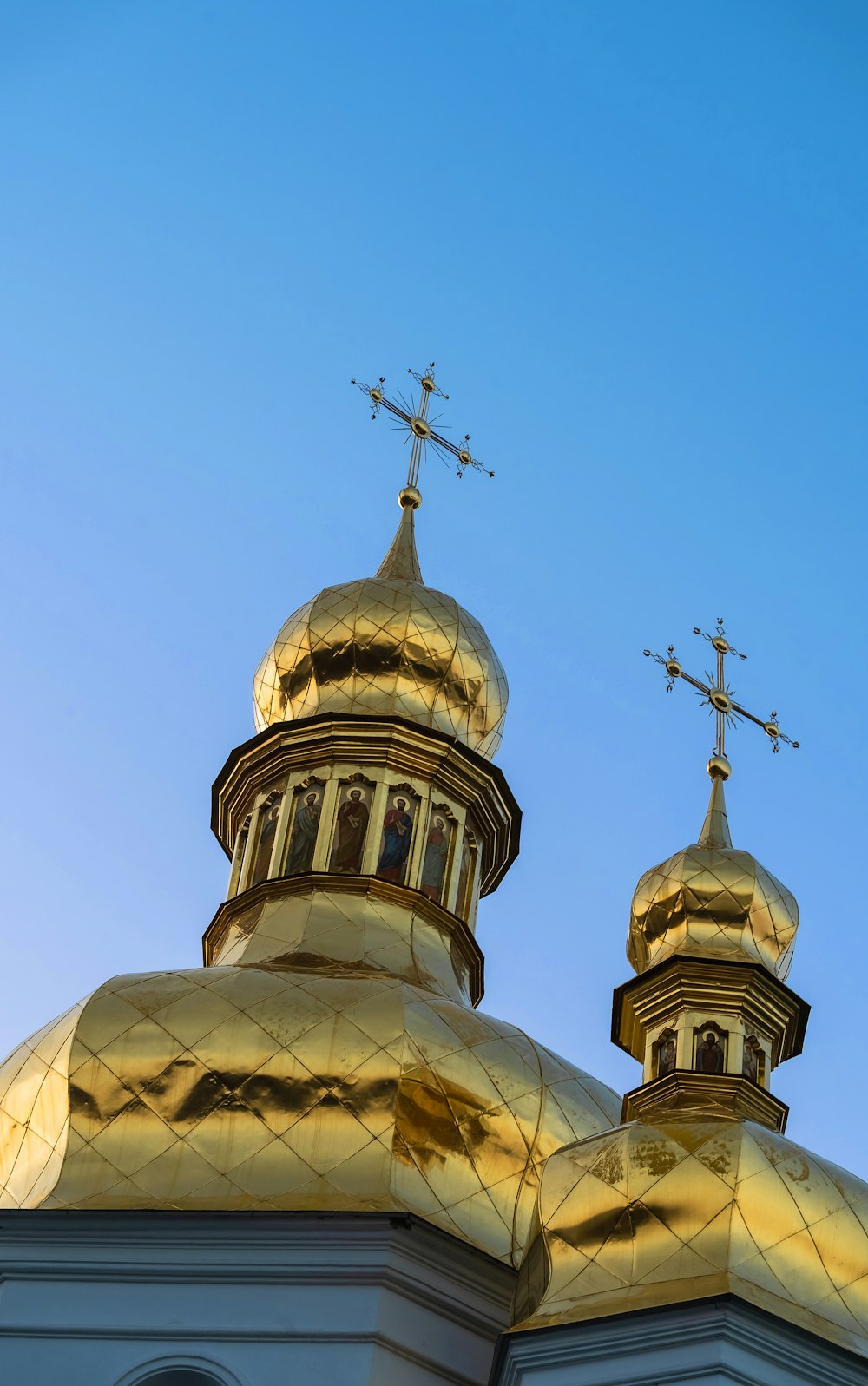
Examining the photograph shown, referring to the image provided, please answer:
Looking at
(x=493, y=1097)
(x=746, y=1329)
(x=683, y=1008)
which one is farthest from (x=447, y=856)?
(x=746, y=1329)

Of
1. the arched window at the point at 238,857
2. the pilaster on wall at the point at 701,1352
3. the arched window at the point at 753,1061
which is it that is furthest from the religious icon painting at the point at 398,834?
the pilaster on wall at the point at 701,1352

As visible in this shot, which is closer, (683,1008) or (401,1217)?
(401,1217)

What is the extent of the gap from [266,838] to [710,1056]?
4.13 metres

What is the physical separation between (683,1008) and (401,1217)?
446 centimetres

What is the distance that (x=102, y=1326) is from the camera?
15.5 metres

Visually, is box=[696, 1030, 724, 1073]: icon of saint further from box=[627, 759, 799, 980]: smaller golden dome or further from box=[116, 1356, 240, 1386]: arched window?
box=[116, 1356, 240, 1386]: arched window

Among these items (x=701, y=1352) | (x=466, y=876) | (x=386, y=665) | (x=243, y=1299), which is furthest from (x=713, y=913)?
(x=701, y=1352)

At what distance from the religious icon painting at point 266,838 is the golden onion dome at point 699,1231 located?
5.80 meters

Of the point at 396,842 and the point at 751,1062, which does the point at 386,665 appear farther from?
the point at 751,1062

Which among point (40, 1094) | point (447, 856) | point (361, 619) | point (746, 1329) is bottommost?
point (746, 1329)

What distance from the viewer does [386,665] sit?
21.4 metres

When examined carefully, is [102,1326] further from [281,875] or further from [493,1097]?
[281,875]

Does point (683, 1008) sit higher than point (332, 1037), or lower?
higher

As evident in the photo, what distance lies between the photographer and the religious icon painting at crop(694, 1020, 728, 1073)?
19219 millimetres
